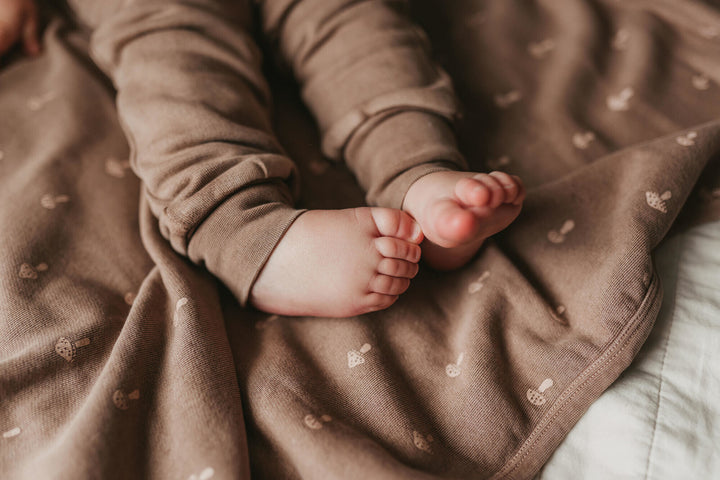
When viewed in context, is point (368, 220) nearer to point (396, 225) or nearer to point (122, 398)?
point (396, 225)

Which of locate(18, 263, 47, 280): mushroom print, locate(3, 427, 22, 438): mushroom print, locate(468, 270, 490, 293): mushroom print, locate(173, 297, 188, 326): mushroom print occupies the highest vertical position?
locate(18, 263, 47, 280): mushroom print

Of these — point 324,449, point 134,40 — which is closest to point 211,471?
point 324,449

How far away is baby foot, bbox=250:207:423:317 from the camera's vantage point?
518 millimetres

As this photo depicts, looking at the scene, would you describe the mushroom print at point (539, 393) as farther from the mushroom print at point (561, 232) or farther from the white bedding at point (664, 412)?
the mushroom print at point (561, 232)

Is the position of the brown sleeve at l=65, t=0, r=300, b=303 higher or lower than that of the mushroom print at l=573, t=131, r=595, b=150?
higher

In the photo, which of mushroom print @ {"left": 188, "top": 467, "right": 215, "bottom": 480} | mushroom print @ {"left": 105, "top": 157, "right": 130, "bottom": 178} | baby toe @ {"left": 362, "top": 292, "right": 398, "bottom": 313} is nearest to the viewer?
mushroom print @ {"left": 188, "top": 467, "right": 215, "bottom": 480}

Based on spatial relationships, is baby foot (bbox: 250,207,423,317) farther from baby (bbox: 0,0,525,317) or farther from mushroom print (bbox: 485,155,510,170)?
mushroom print (bbox: 485,155,510,170)

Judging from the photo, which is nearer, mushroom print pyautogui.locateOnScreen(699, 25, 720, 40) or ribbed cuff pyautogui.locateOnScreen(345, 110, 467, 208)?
ribbed cuff pyautogui.locateOnScreen(345, 110, 467, 208)

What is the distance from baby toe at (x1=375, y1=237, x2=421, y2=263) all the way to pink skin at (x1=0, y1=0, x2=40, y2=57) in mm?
683

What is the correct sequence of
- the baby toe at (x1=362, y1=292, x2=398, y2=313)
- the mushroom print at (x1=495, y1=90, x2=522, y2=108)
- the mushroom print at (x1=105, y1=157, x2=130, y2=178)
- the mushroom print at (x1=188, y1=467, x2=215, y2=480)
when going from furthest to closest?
the mushroom print at (x1=495, y1=90, x2=522, y2=108) < the mushroom print at (x1=105, y1=157, x2=130, y2=178) < the baby toe at (x1=362, y1=292, x2=398, y2=313) < the mushroom print at (x1=188, y1=467, x2=215, y2=480)

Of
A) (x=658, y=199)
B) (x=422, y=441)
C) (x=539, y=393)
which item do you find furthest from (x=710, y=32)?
(x=422, y=441)

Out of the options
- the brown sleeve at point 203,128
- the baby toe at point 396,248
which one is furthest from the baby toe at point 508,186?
the brown sleeve at point 203,128

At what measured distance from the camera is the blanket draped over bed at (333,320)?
463mm

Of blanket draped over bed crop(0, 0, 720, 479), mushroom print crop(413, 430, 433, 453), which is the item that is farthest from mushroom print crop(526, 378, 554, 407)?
mushroom print crop(413, 430, 433, 453)
